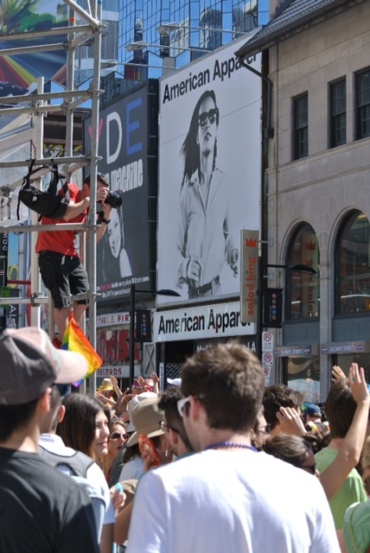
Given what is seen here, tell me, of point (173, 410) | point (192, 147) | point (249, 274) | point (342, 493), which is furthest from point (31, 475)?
point (192, 147)

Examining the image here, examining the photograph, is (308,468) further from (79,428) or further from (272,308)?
(272,308)

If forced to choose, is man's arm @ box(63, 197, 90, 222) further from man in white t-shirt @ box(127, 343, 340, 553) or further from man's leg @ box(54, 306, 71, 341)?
man in white t-shirt @ box(127, 343, 340, 553)

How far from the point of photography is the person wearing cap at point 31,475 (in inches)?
140

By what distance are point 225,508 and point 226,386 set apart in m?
0.37

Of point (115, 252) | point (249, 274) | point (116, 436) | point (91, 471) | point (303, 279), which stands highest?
point (115, 252)

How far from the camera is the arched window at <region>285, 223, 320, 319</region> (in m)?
32.5

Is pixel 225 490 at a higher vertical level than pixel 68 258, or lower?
lower

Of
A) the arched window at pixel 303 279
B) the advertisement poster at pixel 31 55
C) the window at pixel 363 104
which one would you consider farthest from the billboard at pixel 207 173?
the advertisement poster at pixel 31 55

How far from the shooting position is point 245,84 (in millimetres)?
36125

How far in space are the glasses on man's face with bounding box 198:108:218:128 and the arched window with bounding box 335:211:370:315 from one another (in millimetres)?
8064

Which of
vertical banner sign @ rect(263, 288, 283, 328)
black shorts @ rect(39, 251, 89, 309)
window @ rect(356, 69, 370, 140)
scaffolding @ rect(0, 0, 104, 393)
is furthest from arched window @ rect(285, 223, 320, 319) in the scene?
black shorts @ rect(39, 251, 89, 309)

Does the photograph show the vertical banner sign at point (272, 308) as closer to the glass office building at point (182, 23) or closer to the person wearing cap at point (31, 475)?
the person wearing cap at point (31, 475)

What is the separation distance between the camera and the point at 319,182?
32.1 m

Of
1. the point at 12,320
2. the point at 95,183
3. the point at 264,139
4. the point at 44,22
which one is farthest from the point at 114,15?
the point at 95,183
